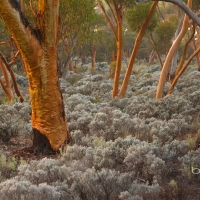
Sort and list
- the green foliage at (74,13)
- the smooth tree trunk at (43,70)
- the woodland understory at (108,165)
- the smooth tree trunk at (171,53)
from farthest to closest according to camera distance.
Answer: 1. the green foliage at (74,13)
2. the smooth tree trunk at (171,53)
3. the smooth tree trunk at (43,70)
4. the woodland understory at (108,165)

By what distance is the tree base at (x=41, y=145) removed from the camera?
6861 millimetres

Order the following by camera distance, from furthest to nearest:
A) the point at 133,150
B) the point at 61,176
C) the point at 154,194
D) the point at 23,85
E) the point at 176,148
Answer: the point at 23,85, the point at 176,148, the point at 133,150, the point at 61,176, the point at 154,194

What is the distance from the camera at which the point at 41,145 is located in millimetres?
6938

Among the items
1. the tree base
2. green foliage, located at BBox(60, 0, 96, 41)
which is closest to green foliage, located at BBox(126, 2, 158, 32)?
green foliage, located at BBox(60, 0, 96, 41)

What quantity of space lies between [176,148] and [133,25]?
428 inches

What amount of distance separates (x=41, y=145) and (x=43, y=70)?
171cm

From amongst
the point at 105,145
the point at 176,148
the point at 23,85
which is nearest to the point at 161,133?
the point at 176,148

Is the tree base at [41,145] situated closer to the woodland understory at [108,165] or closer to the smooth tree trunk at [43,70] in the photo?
the smooth tree trunk at [43,70]

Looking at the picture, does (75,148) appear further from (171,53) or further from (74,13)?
(74,13)

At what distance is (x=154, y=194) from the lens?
14.3 feet

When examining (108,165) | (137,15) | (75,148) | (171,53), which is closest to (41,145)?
(75,148)

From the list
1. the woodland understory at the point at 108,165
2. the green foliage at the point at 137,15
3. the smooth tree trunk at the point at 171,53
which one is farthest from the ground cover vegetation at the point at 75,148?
the green foliage at the point at 137,15

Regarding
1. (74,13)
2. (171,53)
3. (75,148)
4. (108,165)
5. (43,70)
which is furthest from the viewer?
(74,13)

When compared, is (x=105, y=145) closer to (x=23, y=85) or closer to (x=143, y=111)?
(x=143, y=111)
